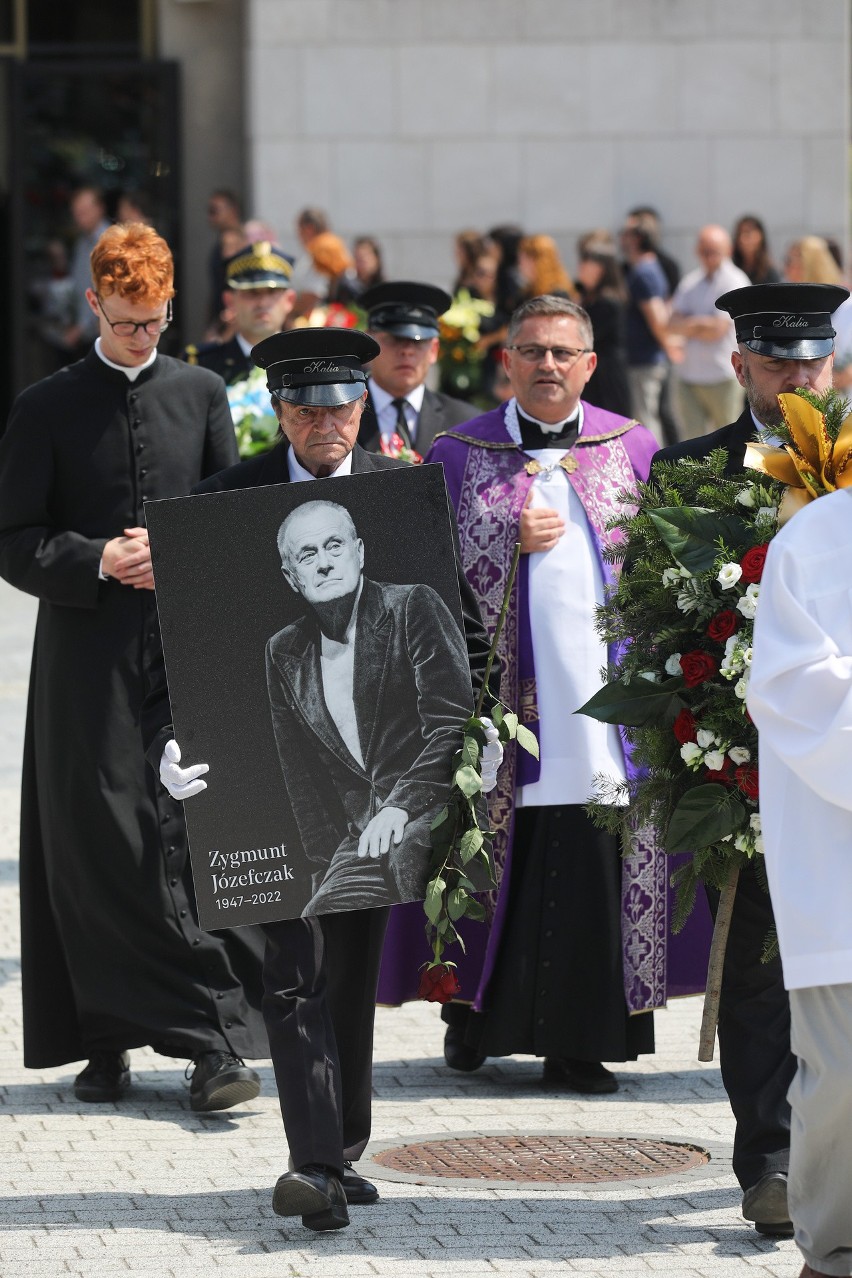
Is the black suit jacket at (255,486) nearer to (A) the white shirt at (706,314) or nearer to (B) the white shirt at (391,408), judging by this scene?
(B) the white shirt at (391,408)

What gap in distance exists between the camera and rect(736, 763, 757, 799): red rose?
15.6 feet

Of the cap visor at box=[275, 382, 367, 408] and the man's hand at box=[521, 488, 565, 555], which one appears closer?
the cap visor at box=[275, 382, 367, 408]

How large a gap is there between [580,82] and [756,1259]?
52.1 ft

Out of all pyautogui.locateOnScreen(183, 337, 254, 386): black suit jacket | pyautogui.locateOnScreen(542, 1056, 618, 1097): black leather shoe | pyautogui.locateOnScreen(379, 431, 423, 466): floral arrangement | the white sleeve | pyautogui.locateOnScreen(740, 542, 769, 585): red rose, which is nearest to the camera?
the white sleeve

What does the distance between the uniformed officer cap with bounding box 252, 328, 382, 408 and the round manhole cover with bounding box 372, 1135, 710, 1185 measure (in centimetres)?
182

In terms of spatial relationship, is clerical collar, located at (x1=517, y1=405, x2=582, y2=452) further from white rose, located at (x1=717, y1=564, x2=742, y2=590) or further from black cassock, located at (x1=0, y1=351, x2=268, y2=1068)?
white rose, located at (x1=717, y1=564, x2=742, y2=590)

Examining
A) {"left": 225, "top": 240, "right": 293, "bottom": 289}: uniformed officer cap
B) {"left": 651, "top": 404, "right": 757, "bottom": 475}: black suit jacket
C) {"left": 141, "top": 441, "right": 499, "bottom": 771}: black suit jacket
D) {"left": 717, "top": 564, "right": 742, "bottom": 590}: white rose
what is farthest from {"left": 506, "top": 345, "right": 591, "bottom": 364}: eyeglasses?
{"left": 225, "top": 240, "right": 293, "bottom": 289}: uniformed officer cap

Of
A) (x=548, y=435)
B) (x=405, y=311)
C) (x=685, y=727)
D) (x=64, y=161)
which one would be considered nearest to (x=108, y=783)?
(x=548, y=435)

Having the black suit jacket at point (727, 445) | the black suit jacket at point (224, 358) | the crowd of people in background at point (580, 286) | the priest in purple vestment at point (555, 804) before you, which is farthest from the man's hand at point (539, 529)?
the crowd of people in background at point (580, 286)

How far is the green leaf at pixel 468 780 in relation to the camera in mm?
4848

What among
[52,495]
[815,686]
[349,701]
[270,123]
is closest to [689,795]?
[349,701]

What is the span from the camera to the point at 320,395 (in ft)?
16.4

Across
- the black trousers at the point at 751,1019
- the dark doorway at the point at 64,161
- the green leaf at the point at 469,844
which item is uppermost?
the dark doorway at the point at 64,161

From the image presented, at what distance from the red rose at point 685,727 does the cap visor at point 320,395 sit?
1.02 m
